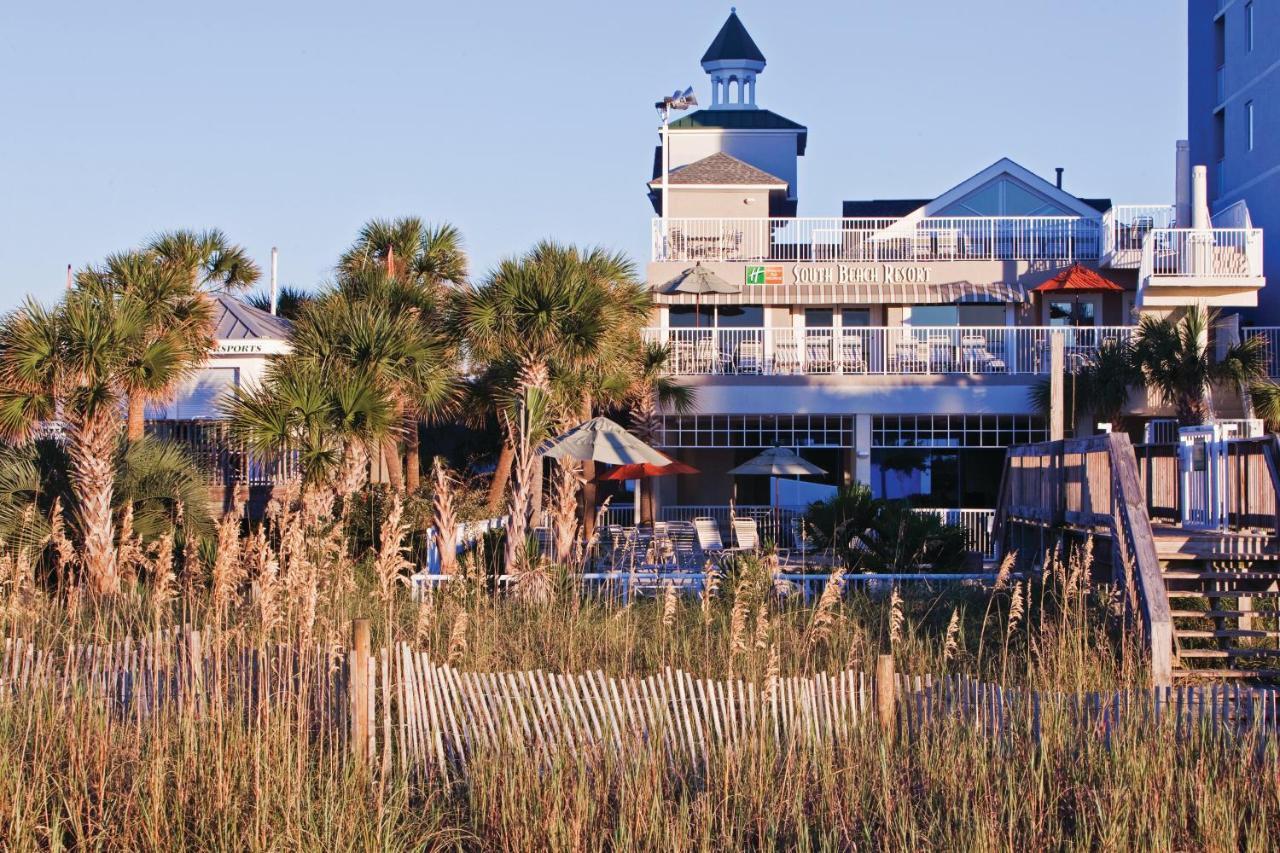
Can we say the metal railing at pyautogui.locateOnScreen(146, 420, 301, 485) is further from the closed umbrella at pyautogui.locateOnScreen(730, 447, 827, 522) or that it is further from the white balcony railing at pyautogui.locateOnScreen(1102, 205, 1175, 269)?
the white balcony railing at pyautogui.locateOnScreen(1102, 205, 1175, 269)

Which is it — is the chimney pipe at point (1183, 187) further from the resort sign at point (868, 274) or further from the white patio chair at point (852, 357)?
the white patio chair at point (852, 357)

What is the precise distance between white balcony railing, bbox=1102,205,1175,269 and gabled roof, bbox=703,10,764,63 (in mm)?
15509

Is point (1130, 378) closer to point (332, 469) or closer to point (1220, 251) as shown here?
point (1220, 251)

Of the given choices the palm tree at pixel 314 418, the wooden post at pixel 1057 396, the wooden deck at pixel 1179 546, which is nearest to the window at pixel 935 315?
the wooden post at pixel 1057 396

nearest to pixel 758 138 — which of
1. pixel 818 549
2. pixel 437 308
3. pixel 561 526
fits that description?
pixel 437 308

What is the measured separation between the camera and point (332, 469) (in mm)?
17609

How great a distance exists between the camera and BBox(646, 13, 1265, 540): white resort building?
29125 millimetres

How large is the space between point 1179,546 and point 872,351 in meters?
16.8

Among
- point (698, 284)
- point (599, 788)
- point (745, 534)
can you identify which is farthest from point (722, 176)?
point (599, 788)

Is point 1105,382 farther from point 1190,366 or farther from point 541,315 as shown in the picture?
point 541,315

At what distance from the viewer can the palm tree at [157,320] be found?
57.3 feet

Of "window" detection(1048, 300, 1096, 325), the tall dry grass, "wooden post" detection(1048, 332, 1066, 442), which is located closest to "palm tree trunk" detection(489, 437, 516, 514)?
"wooden post" detection(1048, 332, 1066, 442)

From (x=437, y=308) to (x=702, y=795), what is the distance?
2025cm

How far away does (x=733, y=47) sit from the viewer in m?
44.2
